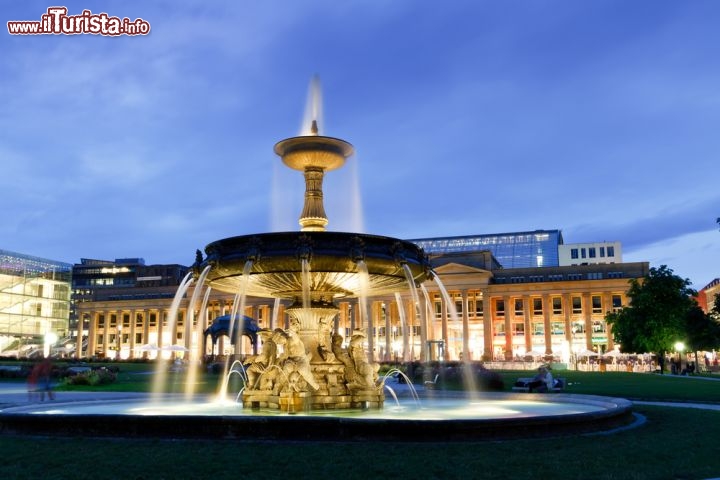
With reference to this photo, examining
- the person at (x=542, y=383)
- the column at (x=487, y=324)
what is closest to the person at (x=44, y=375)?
the person at (x=542, y=383)

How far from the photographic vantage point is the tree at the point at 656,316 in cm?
5616

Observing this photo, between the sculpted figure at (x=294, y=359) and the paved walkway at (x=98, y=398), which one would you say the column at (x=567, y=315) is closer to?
the paved walkway at (x=98, y=398)

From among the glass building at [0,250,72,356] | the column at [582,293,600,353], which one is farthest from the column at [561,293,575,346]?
the glass building at [0,250,72,356]

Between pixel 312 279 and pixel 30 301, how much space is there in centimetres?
9832

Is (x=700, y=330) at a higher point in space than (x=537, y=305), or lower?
lower

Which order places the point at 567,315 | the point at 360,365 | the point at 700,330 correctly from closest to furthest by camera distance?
1. the point at 360,365
2. the point at 700,330
3. the point at 567,315

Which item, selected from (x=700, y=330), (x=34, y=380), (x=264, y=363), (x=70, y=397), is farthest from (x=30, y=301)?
(x=264, y=363)

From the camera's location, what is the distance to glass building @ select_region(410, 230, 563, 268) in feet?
392

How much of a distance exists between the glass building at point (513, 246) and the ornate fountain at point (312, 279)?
10337cm

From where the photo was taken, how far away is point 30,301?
99.7 meters

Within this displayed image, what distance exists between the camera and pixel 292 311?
49.0 feet

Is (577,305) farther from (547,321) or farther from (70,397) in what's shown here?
(70,397)

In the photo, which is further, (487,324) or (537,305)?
(537,305)

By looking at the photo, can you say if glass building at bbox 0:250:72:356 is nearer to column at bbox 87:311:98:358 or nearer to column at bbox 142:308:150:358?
column at bbox 87:311:98:358
